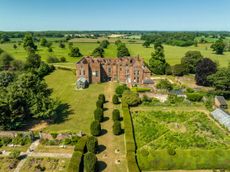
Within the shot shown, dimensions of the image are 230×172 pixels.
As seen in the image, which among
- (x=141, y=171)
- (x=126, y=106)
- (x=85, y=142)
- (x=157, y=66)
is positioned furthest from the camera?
(x=157, y=66)

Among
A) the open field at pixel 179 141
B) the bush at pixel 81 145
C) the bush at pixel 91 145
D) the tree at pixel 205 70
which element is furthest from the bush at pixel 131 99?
the tree at pixel 205 70

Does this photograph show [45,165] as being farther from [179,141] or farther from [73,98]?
[73,98]

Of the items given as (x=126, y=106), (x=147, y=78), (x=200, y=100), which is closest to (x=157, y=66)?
(x=147, y=78)

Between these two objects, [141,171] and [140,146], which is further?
[140,146]

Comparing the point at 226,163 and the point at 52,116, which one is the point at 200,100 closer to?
the point at 226,163

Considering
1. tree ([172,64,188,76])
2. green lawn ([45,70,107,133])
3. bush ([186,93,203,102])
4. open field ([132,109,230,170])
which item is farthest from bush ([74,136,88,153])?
tree ([172,64,188,76])

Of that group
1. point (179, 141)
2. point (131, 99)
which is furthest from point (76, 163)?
point (131, 99)

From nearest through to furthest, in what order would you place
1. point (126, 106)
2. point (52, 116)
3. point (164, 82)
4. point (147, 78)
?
point (52, 116), point (126, 106), point (164, 82), point (147, 78)

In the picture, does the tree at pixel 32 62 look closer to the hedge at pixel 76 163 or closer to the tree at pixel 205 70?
the tree at pixel 205 70
